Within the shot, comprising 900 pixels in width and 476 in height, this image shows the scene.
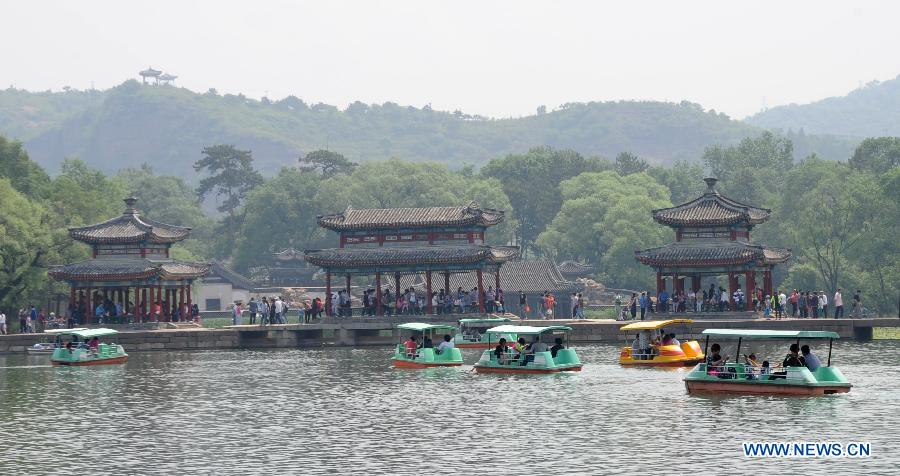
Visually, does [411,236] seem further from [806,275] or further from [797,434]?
[797,434]

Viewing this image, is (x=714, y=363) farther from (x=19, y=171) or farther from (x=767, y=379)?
(x=19, y=171)

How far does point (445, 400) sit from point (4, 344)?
1527 inches

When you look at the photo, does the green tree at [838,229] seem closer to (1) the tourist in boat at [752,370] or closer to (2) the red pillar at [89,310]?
(2) the red pillar at [89,310]

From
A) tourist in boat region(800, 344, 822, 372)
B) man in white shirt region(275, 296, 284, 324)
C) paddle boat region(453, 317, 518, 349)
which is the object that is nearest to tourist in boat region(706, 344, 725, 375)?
tourist in boat region(800, 344, 822, 372)

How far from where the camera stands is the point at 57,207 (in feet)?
307

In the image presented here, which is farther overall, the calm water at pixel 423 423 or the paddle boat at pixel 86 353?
the paddle boat at pixel 86 353

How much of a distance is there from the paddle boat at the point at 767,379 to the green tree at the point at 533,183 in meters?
112

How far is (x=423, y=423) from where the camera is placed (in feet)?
134

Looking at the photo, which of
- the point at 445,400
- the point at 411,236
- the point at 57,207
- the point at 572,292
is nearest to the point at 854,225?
the point at 572,292

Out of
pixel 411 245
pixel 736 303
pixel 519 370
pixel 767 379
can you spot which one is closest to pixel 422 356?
pixel 519 370

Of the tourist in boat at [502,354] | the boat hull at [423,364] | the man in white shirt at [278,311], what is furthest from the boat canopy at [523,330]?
the man in white shirt at [278,311]

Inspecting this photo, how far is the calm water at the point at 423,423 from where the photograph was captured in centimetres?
3350

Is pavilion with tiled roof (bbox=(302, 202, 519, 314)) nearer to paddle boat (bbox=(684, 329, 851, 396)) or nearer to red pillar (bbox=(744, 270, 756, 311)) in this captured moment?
red pillar (bbox=(744, 270, 756, 311))

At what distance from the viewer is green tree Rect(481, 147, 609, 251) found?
159625 mm
